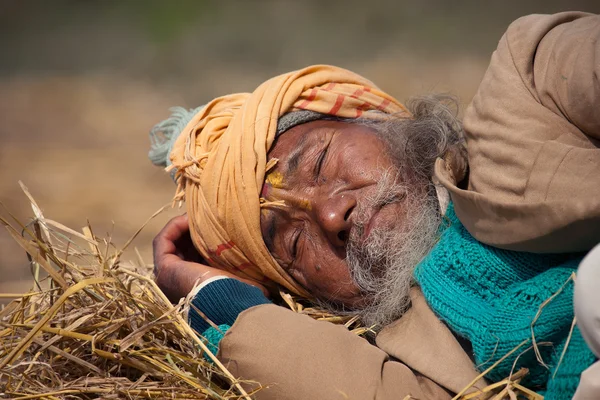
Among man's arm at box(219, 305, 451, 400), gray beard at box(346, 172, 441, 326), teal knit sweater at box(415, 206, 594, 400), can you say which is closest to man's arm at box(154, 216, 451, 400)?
man's arm at box(219, 305, 451, 400)

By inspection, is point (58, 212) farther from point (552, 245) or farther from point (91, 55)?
point (552, 245)

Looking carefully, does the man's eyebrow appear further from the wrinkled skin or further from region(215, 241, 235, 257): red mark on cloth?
region(215, 241, 235, 257): red mark on cloth

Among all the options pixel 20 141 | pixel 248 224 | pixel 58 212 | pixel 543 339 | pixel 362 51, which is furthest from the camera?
pixel 362 51

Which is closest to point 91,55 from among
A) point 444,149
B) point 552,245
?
point 444,149

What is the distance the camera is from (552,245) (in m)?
1.95

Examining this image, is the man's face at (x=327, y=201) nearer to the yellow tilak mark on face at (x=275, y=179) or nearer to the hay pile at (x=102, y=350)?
the yellow tilak mark on face at (x=275, y=179)

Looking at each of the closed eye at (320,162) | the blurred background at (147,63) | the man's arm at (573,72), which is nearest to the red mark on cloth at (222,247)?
the closed eye at (320,162)

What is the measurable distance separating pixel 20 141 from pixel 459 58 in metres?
3.70

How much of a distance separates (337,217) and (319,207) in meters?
0.13

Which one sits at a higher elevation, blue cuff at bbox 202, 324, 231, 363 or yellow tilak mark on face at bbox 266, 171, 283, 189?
yellow tilak mark on face at bbox 266, 171, 283, 189

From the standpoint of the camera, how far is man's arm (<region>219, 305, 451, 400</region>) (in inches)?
81.0

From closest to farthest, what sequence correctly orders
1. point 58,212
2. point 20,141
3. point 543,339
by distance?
point 543,339 < point 58,212 < point 20,141

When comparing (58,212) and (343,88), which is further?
(58,212)

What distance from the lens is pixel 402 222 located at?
2584 mm
